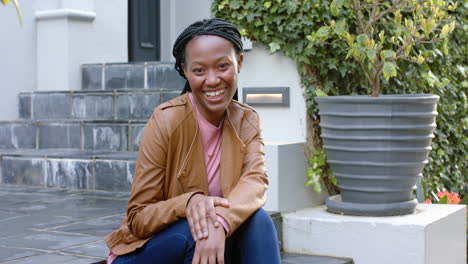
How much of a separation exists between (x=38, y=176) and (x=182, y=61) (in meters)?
2.39

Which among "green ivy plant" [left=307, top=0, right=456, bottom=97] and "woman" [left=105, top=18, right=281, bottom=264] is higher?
"green ivy plant" [left=307, top=0, right=456, bottom=97]

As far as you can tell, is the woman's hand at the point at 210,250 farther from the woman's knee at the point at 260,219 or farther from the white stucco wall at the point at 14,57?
the white stucco wall at the point at 14,57

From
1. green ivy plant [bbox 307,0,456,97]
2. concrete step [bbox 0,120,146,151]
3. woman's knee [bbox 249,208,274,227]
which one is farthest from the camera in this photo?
concrete step [bbox 0,120,146,151]

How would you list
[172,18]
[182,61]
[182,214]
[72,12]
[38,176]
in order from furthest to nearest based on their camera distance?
[172,18] → [72,12] → [38,176] → [182,61] → [182,214]

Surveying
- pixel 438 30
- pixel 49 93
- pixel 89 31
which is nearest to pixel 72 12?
pixel 89 31

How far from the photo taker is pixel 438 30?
4.57 m

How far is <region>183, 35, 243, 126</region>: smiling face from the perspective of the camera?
6.77ft

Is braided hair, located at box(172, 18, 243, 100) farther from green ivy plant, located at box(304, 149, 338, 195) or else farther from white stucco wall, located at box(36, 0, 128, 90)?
white stucco wall, located at box(36, 0, 128, 90)

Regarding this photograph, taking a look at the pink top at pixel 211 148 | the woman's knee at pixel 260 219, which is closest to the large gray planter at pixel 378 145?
the pink top at pixel 211 148

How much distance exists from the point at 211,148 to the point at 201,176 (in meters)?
0.10

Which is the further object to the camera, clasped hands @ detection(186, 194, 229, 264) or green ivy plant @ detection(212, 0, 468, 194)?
green ivy plant @ detection(212, 0, 468, 194)

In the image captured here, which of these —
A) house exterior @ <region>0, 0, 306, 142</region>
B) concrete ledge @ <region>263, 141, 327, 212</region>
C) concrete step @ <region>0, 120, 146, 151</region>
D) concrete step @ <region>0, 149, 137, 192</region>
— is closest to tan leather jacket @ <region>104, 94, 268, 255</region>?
concrete ledge @ <region>263, 141, 327, 212</region>

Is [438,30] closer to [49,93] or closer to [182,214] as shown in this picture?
[49,93]

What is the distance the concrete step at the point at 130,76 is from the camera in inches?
201
